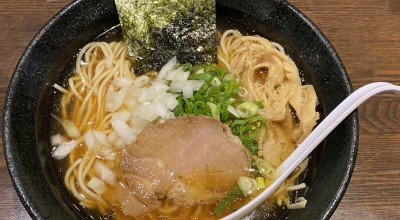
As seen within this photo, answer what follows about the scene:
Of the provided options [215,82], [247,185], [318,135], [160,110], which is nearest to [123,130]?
[160,110]

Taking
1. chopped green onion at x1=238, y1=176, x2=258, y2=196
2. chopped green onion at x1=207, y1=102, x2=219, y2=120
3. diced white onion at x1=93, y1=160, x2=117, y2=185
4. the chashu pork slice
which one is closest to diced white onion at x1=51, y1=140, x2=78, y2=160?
diced white onion at x1=93, y1=160, x2=117, y2=185

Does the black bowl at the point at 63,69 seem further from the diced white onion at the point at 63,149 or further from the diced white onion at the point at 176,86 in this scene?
the diced white onion at the point at 176,86

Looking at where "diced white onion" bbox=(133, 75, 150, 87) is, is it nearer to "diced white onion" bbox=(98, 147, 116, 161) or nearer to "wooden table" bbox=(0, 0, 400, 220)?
"diced white onion" bbox=(98, 147, 116, 161)

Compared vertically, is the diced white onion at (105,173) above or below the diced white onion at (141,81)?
below

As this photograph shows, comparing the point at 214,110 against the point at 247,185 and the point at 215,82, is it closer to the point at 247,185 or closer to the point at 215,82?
the point at 215,82

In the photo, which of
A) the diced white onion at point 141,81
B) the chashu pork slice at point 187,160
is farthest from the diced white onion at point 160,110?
the diced white onion at point 141,81

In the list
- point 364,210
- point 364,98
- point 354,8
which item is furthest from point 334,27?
point 364,210
